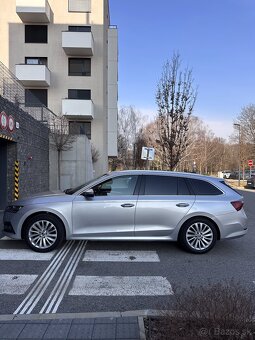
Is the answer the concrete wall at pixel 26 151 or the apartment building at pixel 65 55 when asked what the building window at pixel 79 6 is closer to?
the apartment building at pixel 65 55

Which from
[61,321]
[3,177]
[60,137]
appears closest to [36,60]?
[60,137]

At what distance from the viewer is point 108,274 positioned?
5.95 meters

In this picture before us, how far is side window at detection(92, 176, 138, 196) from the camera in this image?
7402 mm

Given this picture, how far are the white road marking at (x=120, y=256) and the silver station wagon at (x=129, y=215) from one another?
1.00ft

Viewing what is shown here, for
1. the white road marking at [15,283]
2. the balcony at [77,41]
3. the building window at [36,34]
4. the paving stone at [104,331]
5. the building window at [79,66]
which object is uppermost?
the building window at [36,34]

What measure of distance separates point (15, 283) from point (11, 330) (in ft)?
5.78

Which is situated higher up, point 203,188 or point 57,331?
point 203,188

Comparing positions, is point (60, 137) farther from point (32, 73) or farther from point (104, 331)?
point (104, 331)

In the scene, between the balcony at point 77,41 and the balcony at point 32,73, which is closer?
the balcony at point 32,73

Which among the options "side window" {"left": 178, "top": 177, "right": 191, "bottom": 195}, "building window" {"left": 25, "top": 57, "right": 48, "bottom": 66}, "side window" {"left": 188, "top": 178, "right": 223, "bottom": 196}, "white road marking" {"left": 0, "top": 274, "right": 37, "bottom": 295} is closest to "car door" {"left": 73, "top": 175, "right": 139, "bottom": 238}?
"side window" {"left": 178, "top": 177, "right": 191, "bottom": 195}

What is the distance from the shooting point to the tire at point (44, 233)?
718 cm

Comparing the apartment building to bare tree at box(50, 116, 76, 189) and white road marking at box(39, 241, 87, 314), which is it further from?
white road marking at box(39, 241, 87, 314)

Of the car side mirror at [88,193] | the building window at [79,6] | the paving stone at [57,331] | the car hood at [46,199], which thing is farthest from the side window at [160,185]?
the building window at [79,6]

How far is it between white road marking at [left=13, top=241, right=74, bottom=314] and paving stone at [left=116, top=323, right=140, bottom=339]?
1222 millimetres
